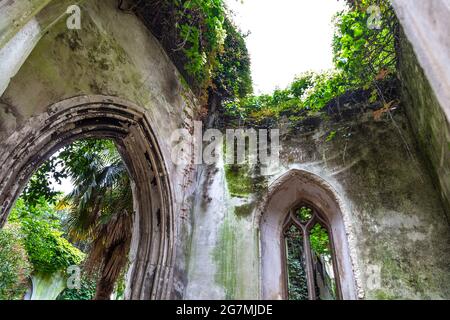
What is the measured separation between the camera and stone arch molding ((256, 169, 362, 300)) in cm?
410

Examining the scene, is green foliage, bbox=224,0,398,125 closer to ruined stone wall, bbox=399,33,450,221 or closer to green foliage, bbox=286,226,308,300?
ruined stone wall, bbox=399,33,450,221

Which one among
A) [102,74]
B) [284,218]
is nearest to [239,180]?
[284,218]

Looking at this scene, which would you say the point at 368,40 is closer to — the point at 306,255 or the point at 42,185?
the point at 306,255

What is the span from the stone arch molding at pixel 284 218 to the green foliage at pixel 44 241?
418 inches

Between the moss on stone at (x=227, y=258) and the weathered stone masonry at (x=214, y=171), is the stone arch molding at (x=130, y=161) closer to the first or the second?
the weathered stone masonry at (x=214, y=171)

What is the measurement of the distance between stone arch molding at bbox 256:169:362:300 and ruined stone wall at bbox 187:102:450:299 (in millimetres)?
107

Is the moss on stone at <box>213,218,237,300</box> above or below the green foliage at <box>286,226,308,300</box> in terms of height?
below

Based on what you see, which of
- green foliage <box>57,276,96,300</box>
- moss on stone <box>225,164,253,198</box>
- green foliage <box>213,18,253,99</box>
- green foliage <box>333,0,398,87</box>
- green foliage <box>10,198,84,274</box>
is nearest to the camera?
green foliage <box>333,0,398,87</box>

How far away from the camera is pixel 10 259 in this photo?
10.5 metres

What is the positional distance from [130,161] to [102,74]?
1.29 metres

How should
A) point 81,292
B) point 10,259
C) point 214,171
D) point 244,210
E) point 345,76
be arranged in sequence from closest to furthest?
point 244,210
point 345,76
point 214,171
point 10,259
point 81,292

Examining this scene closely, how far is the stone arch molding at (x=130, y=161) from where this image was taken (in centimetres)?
292

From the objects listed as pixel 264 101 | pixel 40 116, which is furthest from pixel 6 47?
pixel 264 101

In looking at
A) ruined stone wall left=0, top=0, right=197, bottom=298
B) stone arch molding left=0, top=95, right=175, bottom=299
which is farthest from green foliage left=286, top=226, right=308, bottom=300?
stone arch molding left=0, top=95, right=175, bottom=299
